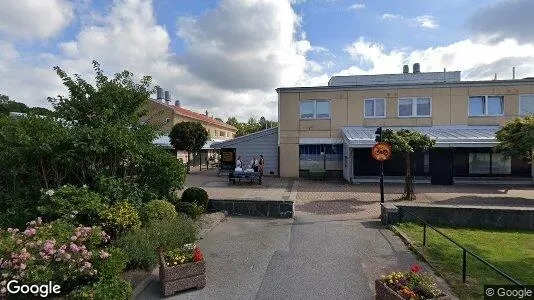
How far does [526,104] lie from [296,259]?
22310 mm

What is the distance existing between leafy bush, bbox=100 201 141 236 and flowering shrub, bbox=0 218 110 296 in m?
1.71

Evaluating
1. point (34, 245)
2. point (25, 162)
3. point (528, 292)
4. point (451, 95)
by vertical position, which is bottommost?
point (528, 292)

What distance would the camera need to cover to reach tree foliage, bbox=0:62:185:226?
8711 millimetres

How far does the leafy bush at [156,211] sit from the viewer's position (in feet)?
29.1

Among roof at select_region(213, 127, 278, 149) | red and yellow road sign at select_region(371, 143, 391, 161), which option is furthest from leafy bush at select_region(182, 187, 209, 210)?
roof at select_region(213, 127, 278, 149)

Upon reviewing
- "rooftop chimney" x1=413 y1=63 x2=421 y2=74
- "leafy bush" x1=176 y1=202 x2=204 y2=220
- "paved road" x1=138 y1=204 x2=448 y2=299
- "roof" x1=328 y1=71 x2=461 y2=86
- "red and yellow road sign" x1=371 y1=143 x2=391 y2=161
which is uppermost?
"rooftop chimney" x1=413 y1=63 x2=421 y2=74

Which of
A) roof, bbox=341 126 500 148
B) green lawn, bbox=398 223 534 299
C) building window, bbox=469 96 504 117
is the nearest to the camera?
green lawn, bbox=398 223 534 299

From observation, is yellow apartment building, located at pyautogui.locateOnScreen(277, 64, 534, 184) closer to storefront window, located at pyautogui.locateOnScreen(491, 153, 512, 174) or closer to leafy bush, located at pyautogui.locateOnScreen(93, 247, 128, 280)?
storefront window, located at pyautogui.locateOnScreen(491, 153, 512, 174)

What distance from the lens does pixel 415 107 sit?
2273 cm

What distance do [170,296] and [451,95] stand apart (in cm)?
2238

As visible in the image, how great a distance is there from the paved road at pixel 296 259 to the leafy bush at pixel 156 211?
122 centimetres

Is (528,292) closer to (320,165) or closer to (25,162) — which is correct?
(25,162)

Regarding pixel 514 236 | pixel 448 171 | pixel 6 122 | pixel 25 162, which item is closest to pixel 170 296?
pixel 25 162

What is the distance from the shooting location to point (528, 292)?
505 cm
